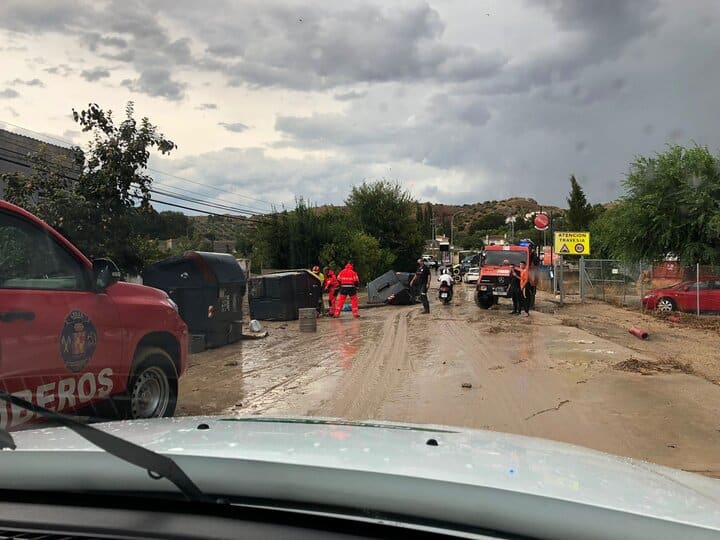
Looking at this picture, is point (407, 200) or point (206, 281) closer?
point (206, 281)

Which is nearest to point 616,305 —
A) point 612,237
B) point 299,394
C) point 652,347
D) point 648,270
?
point 648,270

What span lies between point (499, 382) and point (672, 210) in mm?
20345

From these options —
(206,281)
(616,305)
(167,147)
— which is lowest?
(616,305)

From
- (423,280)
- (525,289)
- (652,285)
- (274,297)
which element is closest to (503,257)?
Answer: (525,289)

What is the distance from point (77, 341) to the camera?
4.87 metres

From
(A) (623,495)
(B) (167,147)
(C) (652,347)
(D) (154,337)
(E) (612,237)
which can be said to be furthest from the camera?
(E) (612,237)

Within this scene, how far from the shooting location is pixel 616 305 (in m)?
26.3

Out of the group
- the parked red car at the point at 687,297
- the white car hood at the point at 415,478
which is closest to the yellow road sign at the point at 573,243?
the parked red car at the point at 687,297

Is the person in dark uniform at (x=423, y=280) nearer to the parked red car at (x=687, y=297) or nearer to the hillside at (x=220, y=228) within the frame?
the parked red car at (x=687, y=297)

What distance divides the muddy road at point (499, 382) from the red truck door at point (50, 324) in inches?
117

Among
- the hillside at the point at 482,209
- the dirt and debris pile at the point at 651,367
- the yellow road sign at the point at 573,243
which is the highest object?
the hillside at the point at 482,209

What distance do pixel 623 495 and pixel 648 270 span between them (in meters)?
26.5

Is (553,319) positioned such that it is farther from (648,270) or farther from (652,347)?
(648,270)

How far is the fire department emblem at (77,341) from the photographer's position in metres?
4.73
